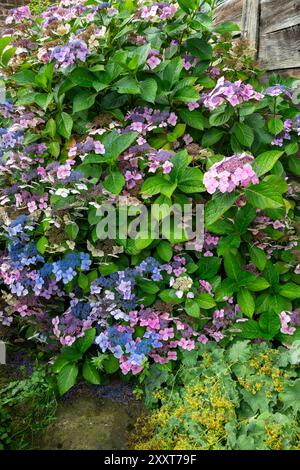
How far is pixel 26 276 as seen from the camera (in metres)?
2.19

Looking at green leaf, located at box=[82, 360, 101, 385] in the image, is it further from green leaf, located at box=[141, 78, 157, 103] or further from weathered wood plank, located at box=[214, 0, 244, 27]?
weathered wood plank, located at box=[214, 0, 244, 27]

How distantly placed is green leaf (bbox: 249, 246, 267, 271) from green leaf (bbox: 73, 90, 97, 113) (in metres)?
0.99

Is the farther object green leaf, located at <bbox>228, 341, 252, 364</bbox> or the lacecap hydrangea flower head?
green leaf, located at <bbox>228, 341, 252, 364</bbox>

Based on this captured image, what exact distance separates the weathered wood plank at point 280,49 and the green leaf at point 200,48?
0.54 m

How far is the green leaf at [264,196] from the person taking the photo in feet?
6.00

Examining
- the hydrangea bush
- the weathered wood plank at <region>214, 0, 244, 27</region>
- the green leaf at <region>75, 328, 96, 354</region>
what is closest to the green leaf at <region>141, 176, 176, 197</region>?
the hydrangea bush

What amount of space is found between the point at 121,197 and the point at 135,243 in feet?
0.70

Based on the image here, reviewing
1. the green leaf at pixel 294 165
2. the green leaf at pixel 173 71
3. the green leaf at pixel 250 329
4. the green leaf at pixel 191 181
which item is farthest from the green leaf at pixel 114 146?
the green leaf at pixel 250 329

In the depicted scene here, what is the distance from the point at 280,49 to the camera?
262cm

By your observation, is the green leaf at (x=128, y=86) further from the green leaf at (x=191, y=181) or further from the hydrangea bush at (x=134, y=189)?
the green leaf at (x=191, y=181)

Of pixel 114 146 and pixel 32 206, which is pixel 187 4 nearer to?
pixel 114 146

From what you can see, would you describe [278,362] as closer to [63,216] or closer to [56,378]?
[56,378]

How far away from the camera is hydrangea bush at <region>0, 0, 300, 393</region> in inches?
81.1

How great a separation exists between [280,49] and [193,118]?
2.68 ft
